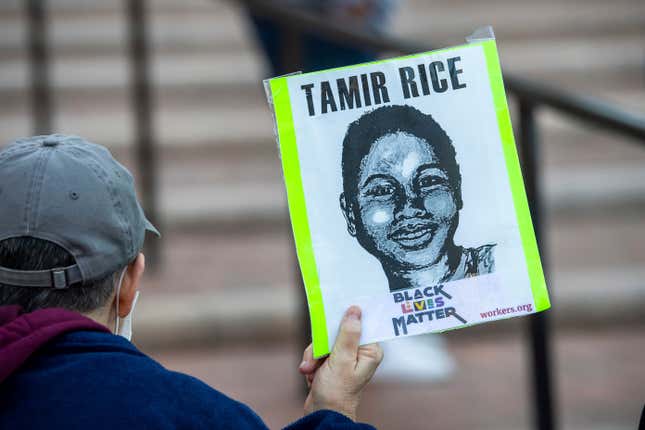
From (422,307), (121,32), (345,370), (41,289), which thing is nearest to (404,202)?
(422,307)

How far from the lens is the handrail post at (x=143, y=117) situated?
4.61 meters

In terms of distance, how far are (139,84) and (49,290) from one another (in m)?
3.40

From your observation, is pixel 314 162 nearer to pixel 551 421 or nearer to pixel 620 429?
pixel 551 421

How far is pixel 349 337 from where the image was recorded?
62.2 inches

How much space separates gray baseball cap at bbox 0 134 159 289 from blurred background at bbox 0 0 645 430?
4.70 feet

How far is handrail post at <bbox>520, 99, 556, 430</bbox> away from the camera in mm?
2926

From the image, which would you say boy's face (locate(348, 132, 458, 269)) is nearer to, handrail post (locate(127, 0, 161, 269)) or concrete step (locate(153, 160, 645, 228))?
handrail post (locate(127, 0, 161, 269))

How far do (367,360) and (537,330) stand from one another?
4.59 ft

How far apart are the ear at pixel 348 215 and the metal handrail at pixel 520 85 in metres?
1.12

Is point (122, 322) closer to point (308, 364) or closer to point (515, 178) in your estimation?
point (308, 364)

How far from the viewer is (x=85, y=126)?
17.9 ft

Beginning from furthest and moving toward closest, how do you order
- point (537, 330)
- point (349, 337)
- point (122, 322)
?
point (537, 330), point (122, 322), point (349, 337)

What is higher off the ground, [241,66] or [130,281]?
[241,66]

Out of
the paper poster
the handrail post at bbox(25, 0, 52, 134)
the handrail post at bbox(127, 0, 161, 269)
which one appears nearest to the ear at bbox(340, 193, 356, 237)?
the paper poster
